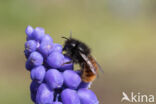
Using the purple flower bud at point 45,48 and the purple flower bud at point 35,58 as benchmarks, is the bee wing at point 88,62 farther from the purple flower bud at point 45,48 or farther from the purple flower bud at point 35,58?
the purple flower bud at point 35,58

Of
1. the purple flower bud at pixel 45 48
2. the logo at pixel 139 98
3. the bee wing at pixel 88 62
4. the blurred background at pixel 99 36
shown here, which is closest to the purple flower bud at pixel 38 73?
the purple flower bud at pixel 45 48

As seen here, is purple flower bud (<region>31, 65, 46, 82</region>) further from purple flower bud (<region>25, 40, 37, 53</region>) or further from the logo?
the logo

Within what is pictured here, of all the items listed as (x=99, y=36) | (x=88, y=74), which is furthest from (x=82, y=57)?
(x=99, y=36)

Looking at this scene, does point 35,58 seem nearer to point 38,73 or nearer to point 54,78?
point 38,73

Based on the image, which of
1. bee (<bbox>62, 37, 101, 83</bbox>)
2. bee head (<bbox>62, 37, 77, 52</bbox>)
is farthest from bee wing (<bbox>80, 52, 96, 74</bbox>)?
bee head (<bbox>62, 37, 77, 52</bbox>)

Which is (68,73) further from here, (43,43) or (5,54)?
(5,54)

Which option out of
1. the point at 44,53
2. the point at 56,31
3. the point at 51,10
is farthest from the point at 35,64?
the point at 51,10

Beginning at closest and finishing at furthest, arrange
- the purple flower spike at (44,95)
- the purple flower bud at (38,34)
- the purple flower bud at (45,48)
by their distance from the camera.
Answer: the purple flower spike at (44,95) < the purple flower bud at (45,48) < the purple flower bud at (38,34)
